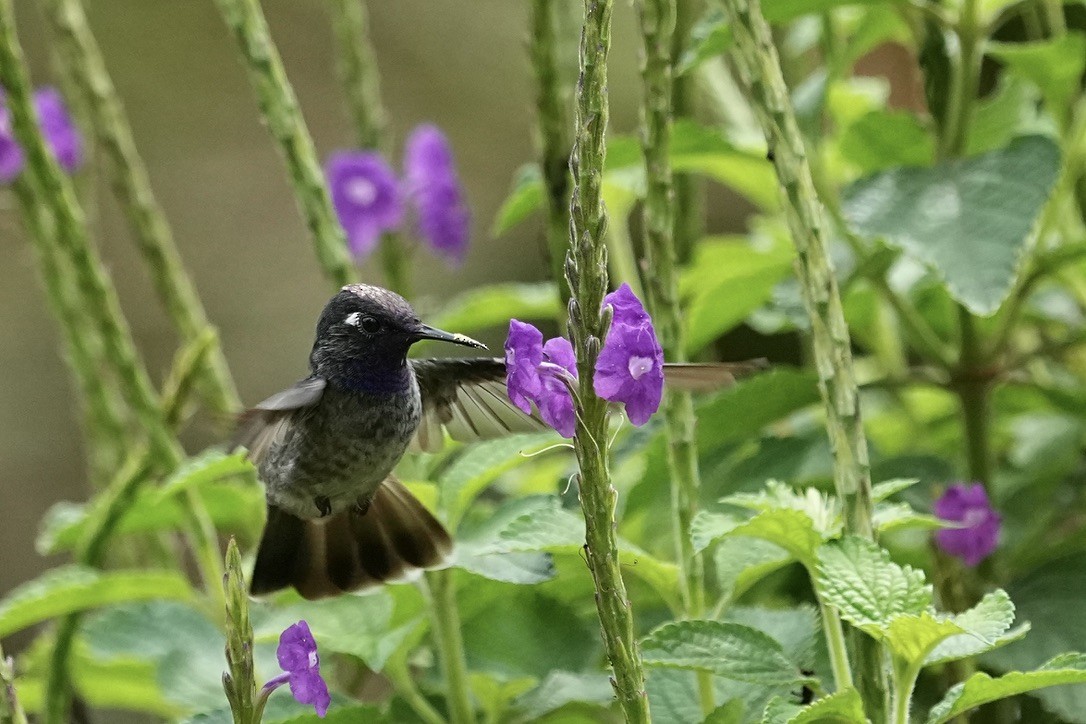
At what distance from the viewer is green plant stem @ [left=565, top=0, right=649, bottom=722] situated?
2.09 feet

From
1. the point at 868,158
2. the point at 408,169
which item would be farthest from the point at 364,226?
the point at 868,158

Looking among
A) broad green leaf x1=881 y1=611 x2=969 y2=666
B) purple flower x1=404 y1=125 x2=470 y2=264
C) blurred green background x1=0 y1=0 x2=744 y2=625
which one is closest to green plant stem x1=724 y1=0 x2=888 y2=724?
broad green leaf x1=881 y1=611 x2=969 y2=666

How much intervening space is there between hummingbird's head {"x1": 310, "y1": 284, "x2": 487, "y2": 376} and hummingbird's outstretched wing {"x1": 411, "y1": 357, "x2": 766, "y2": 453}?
0.07 meters

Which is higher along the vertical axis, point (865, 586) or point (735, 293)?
point (735, 293)

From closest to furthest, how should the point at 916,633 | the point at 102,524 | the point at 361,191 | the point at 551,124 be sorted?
the point at 916,633 → the point at 551,124 → the point at 102,524 → the point at 361,191

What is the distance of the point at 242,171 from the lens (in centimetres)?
458

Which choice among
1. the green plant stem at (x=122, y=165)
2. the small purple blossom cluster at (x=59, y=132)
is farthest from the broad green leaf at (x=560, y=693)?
the small purple blossom cluster at (x=59, y=132)

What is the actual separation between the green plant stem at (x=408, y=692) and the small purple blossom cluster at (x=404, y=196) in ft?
2.13

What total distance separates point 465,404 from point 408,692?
0.24m

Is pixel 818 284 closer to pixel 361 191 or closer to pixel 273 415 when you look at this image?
pixel 273 415

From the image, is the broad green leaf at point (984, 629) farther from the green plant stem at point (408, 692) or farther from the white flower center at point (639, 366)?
the green plant stem at point (408, 692)

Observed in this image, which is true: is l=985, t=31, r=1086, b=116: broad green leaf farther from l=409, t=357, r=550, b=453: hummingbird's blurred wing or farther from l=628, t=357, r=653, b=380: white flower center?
l=628, t=357, r=653, b=380: white flower center

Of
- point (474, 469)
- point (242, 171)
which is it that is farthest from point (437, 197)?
point (242, 171)

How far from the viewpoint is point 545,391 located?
697 mm
